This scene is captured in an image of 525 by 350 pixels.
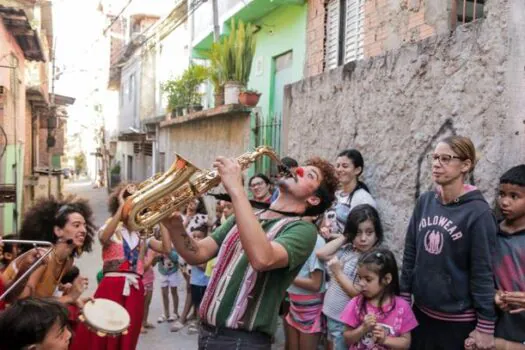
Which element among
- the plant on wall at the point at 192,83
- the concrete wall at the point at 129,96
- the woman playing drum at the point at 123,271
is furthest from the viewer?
the concrete wall at the point at 129,96

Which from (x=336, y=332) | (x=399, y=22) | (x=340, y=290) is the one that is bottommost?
(x=336, y=332)

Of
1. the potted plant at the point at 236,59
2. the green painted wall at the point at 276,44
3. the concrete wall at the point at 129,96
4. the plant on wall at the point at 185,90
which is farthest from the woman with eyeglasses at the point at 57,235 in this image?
the concrete wall at the point at 129,96

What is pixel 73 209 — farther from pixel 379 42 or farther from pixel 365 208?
pixel 379 42

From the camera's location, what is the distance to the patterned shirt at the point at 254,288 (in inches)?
94.7

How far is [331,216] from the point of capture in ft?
15.1

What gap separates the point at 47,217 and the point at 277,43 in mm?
7840

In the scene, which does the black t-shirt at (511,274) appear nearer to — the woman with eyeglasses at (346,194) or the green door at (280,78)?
the woman with eyeglasses at (346,194)

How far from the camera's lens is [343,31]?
27.8 ft

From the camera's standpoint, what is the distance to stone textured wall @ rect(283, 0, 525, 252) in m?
3.25

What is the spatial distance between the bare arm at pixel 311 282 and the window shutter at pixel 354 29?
4662mm

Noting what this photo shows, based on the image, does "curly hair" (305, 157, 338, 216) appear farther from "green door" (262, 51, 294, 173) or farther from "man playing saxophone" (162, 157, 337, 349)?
"green door" (262, 51, 294, 173)

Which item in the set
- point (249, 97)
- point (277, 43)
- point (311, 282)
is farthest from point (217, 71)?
point (311, 282)

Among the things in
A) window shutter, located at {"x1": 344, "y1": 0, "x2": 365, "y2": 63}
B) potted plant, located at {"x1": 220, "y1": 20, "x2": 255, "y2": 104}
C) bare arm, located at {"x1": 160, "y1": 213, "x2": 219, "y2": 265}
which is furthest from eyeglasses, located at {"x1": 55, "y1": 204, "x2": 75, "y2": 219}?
window shutter, located at {"x1": 344, "y1": 0, "x2": 365, "y2": 63}

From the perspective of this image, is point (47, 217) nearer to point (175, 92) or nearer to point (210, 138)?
point (210, 138)
